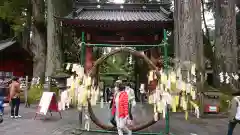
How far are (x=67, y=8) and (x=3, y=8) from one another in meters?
5.71

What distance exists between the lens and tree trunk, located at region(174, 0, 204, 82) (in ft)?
40.4

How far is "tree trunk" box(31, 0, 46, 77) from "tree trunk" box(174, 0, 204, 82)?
9.89 m

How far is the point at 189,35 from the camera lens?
41.0 feet

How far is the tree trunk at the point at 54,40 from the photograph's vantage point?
1533 centimetres

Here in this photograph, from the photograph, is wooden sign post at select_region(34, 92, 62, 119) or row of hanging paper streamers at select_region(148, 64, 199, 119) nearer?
row of hanging paper streamers at select_region(148, 64, 199, 119)

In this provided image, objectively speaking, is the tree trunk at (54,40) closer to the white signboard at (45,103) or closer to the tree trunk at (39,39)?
the tree trunk at (39,39)

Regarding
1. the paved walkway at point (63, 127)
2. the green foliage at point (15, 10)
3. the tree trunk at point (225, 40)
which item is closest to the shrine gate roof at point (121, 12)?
the tree trunk at point (225, 40)

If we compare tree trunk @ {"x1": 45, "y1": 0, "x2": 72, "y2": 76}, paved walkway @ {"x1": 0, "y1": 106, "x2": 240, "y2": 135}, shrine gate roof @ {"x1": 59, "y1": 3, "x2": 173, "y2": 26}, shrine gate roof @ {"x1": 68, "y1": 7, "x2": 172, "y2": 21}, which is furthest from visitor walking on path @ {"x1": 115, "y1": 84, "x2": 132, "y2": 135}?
shrine gate roof @ {"x1": 68, "y1": 7, "x2": 172, "y2": 21}

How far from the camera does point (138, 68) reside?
18.4 meters

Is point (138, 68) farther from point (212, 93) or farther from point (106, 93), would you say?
point (212, 93)

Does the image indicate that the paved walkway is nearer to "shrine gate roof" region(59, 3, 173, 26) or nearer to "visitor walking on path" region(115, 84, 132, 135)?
"visitor walking on path" region(115, 84, 132, 135)

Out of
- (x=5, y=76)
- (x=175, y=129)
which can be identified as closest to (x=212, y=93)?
(x=175, y=129)

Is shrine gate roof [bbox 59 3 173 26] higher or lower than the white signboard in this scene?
higher

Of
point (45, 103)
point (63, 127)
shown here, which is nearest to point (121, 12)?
point (45, 103)
